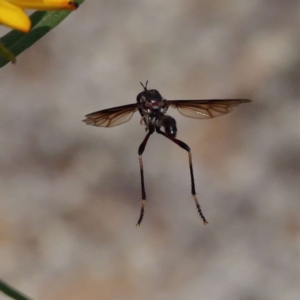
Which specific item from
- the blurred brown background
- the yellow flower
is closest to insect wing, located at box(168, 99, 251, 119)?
the yellow flower

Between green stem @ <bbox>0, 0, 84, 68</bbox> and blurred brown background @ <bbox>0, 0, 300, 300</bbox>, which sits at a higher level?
blurred brown background @ <bbox>0, 0, 300, 300</bbox>

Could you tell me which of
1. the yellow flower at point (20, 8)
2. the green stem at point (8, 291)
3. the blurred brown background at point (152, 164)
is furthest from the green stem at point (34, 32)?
the blurred brown background at point (152, 164)

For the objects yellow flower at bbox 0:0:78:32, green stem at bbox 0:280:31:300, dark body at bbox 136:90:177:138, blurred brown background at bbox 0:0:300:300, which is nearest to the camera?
yellow flower at bbox 0:0:78:32

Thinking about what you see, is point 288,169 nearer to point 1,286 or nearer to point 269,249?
point 269,249

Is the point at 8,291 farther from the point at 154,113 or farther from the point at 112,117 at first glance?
the point at 154,113

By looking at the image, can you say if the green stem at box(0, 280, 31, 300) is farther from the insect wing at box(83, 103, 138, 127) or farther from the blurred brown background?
the blurred brown background

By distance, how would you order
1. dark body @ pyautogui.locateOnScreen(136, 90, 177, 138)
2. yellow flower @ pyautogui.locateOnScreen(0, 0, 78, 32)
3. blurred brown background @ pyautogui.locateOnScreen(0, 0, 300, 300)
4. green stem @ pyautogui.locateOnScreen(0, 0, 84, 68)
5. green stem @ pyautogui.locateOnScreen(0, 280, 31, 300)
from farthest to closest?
blurred brown background @ pyautogui.locateOnScreen(0, 0, 300, 300) < dark body @ pyautogui.locateOnScreen(136, 90, 177, 138) < green stem @ pyautogui.locateOnScreen(0, 0, 84, 68) < green stem @ pyautogui.locateOnScreen(0, 280, 31, 300) < yellow flower @ pyautogui.locateOnScreen(0, 0, 78, 32)

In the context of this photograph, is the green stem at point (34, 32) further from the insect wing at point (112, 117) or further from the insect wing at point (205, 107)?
the insect wing at point (205, 107)

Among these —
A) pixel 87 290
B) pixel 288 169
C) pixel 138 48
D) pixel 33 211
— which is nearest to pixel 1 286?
pixel 87 290
